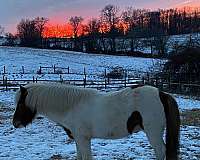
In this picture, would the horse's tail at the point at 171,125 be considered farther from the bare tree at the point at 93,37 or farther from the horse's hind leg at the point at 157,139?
the bare tree at the point at 93,37

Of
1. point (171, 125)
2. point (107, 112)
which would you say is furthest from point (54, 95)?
point (171, 125)

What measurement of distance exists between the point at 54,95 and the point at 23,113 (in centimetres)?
59

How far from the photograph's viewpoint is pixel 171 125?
17.1 ft

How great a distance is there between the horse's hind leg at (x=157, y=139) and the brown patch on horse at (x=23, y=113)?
5.97 feet

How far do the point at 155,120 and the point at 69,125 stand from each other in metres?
1.28

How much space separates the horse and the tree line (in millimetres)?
57957

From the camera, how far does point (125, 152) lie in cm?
697

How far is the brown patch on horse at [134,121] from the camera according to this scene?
16.6 ft

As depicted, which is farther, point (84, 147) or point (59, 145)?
point (59, 145)

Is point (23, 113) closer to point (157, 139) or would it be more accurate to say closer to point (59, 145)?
point (157, 139)

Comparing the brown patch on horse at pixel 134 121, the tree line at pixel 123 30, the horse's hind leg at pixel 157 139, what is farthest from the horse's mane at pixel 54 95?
the tree line at pixel 123 30

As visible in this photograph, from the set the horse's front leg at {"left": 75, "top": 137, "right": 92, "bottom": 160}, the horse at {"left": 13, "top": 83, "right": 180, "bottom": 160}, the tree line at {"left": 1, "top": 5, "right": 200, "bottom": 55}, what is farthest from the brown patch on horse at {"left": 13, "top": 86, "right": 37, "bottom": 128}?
the tree line at {"left": 1, "top": 5, "right": 200, "bottom": 55}

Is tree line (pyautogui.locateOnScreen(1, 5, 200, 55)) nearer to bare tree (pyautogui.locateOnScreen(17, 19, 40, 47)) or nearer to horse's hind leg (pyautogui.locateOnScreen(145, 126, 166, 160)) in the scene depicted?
bare tree (pyautogui.locateOnScreen(17, 19, 40, 47))

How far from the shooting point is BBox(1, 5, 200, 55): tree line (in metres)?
76.6
